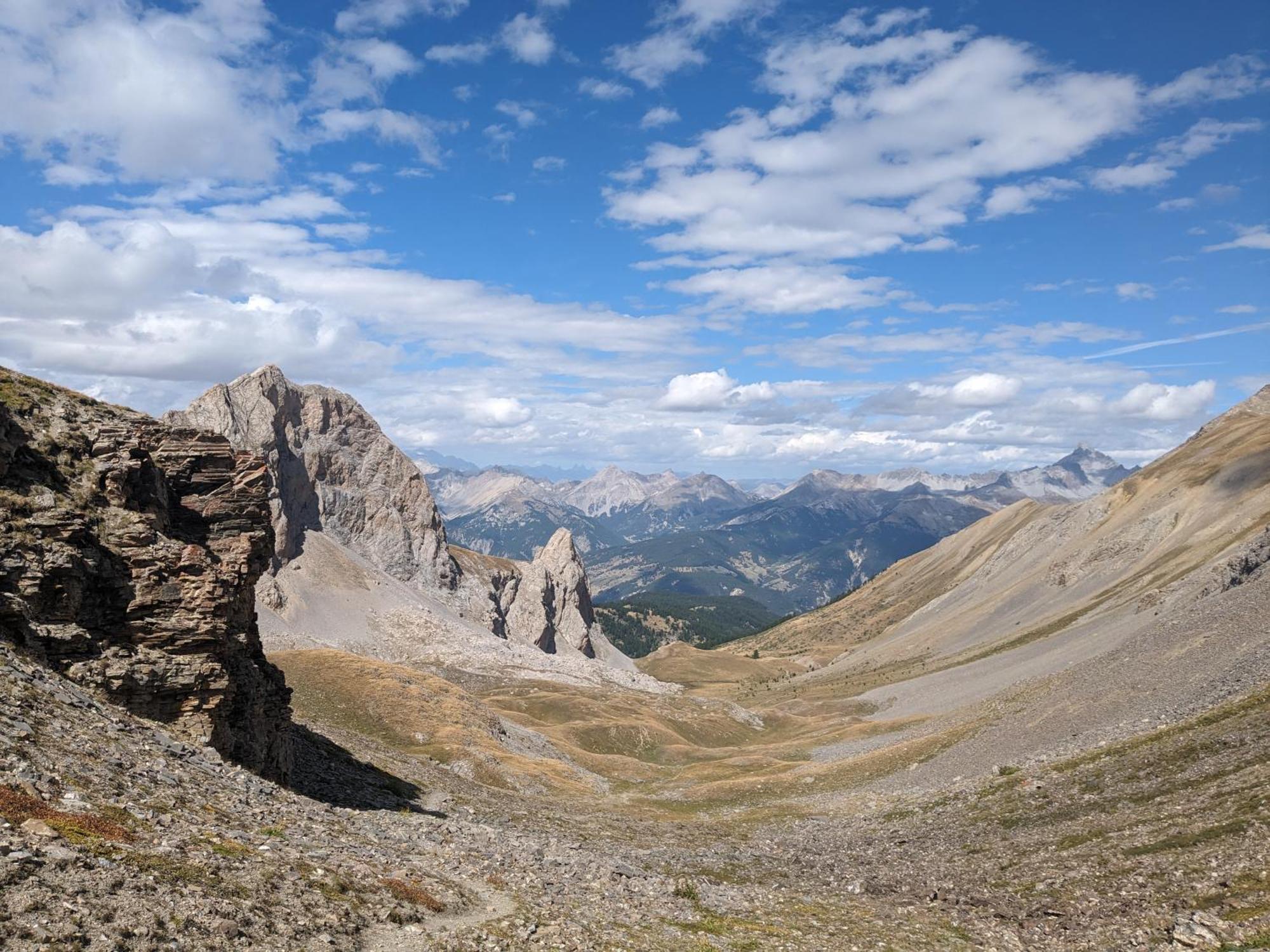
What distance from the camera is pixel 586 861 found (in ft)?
123

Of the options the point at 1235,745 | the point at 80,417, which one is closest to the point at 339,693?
the point at 80,417

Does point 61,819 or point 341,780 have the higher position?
point 61,819

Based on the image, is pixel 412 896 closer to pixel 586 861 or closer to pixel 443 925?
pixel 443 925

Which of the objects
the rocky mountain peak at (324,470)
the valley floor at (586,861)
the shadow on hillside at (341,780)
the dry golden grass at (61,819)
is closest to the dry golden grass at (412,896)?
the valley floor at (586,861)

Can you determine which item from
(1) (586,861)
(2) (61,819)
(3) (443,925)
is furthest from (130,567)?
(1) (586,861)

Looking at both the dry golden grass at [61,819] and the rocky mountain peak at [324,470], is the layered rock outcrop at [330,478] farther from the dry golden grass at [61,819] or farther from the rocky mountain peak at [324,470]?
the dry golden grass at [61,819]

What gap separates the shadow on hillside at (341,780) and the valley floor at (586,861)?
13.0 inches

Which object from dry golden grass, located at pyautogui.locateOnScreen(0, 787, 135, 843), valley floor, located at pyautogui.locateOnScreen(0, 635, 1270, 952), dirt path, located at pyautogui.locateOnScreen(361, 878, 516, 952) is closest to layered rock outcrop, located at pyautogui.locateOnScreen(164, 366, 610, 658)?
valley floor, located at pyautogui.locateOnScreen(0, 635, 1270, 952)

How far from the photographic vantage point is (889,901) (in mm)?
36219

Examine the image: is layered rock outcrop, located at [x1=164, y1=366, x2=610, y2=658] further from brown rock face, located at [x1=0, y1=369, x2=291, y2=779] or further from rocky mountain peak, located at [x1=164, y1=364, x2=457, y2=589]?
brown rock face, located at [x1=0, y1=369, x2=291, y2=779]

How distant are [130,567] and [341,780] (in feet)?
75.1

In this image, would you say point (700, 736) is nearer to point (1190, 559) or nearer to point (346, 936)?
point (1190, 559)

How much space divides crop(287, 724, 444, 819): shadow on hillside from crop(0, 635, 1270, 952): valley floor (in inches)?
13.0

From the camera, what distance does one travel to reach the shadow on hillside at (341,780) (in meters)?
45.8
